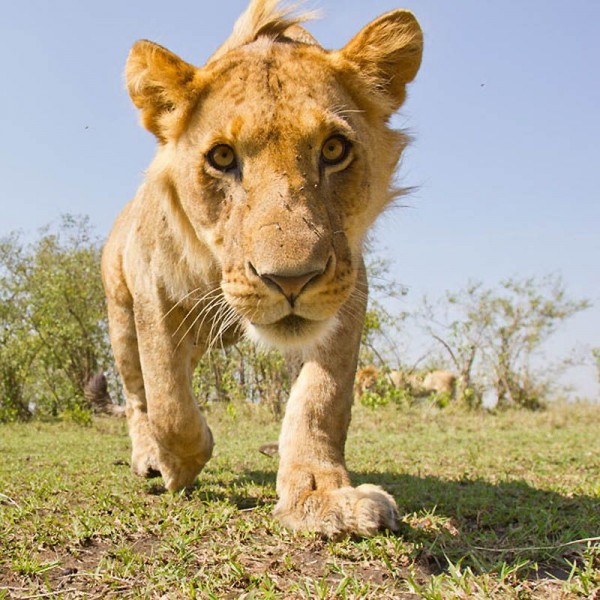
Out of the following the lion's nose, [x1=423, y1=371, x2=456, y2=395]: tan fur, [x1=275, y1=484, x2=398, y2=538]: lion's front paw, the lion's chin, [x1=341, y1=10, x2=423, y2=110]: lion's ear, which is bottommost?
[x1=423, y1=371, x2=456, y2=395]: tan fur

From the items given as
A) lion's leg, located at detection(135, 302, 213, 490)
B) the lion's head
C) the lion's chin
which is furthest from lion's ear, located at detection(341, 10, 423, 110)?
lion's leg, located at detection(135, 302, 213, 490)

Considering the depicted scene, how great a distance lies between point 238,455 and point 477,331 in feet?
41.1

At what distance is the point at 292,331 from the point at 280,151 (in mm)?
690

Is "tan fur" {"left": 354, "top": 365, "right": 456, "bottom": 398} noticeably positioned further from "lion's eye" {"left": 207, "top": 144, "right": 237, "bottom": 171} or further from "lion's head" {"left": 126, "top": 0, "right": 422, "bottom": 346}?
"lion's eye" {"left": 207, "top": 144, "right": 237, "bottom": 171}

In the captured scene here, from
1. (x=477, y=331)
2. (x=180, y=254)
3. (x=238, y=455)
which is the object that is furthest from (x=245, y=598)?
(x=477, y=331)

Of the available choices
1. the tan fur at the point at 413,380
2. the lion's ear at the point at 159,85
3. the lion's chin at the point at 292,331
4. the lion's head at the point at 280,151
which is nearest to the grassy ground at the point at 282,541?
the lion's chin at the point at 292,331

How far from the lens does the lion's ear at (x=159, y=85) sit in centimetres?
321

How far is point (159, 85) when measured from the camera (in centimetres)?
330

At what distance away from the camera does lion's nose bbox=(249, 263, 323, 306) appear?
7.88 feet

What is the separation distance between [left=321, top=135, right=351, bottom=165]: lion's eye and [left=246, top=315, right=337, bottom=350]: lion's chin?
0.65 metres

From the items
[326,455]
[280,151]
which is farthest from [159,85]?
[326,455]

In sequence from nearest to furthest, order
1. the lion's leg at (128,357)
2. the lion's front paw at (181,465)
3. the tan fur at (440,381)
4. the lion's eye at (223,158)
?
the lion's eye at (223,158) < the lion's front paw at (181,465) < the lion's leg at (128,357) < the tan fur at (440,381)

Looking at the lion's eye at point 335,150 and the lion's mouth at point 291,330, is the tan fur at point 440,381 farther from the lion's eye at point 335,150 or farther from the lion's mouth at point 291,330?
the lion's mouth at point 291,330

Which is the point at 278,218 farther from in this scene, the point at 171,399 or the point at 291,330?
the point at 171,399
